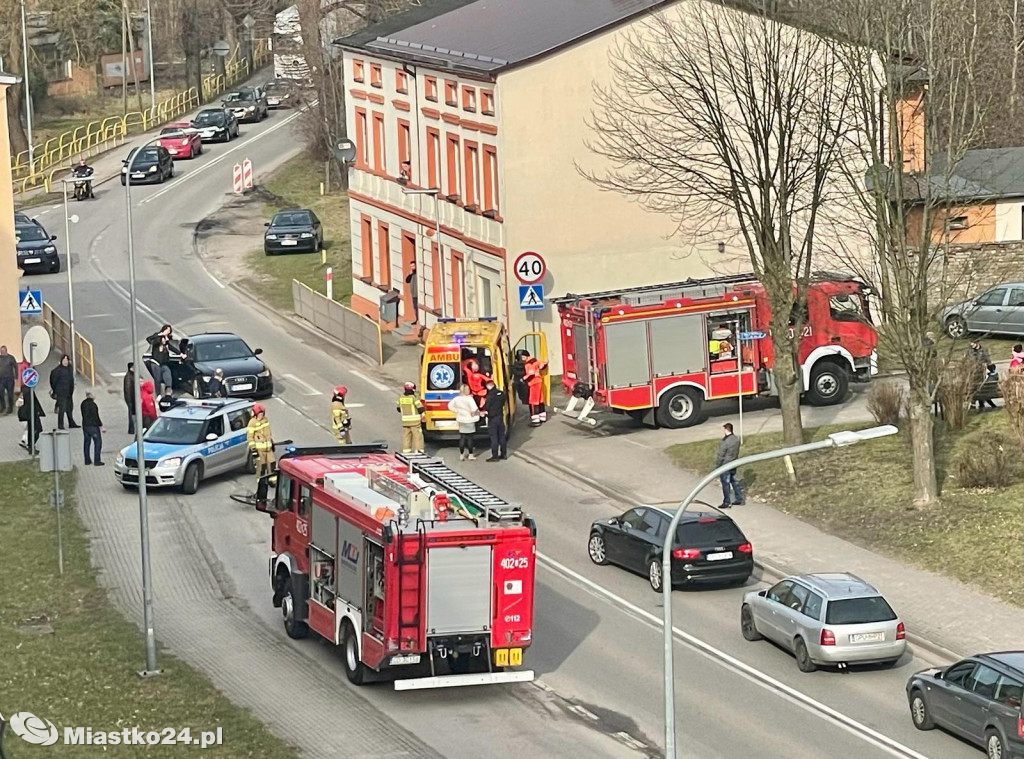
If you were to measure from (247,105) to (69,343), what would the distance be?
1920 inches

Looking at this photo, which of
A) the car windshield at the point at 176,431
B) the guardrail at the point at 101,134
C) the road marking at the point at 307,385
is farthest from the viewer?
the guardrail at the point at 101,134

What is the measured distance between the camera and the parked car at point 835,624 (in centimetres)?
2472

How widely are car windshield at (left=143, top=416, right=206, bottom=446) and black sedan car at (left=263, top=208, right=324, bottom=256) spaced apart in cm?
2710

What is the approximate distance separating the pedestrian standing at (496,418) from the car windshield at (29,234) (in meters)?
27.1

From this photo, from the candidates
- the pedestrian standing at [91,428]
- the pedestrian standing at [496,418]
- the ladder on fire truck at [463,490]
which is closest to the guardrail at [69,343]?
the pedestrian standing at [91,428]

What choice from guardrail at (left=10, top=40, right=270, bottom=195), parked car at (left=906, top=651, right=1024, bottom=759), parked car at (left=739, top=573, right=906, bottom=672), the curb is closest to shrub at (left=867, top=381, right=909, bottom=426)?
the curb

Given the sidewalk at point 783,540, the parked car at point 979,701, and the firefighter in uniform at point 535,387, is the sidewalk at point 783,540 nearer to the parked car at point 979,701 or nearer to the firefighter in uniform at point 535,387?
the firefighter in uniform at point 535,387

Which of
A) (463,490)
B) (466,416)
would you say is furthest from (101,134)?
(463,490)

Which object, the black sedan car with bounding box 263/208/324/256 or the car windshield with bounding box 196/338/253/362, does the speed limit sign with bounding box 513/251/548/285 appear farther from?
the black sedan car with bounding box 263/208/324/256

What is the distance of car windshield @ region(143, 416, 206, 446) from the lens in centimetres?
3516

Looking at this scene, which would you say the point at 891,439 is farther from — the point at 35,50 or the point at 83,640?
the point at 35,50

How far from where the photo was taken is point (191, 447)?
3509 centimetres

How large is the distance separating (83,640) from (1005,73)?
46.2 metres

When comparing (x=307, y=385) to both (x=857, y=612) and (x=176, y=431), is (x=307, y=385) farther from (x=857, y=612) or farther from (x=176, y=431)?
(x=857, y=612)
